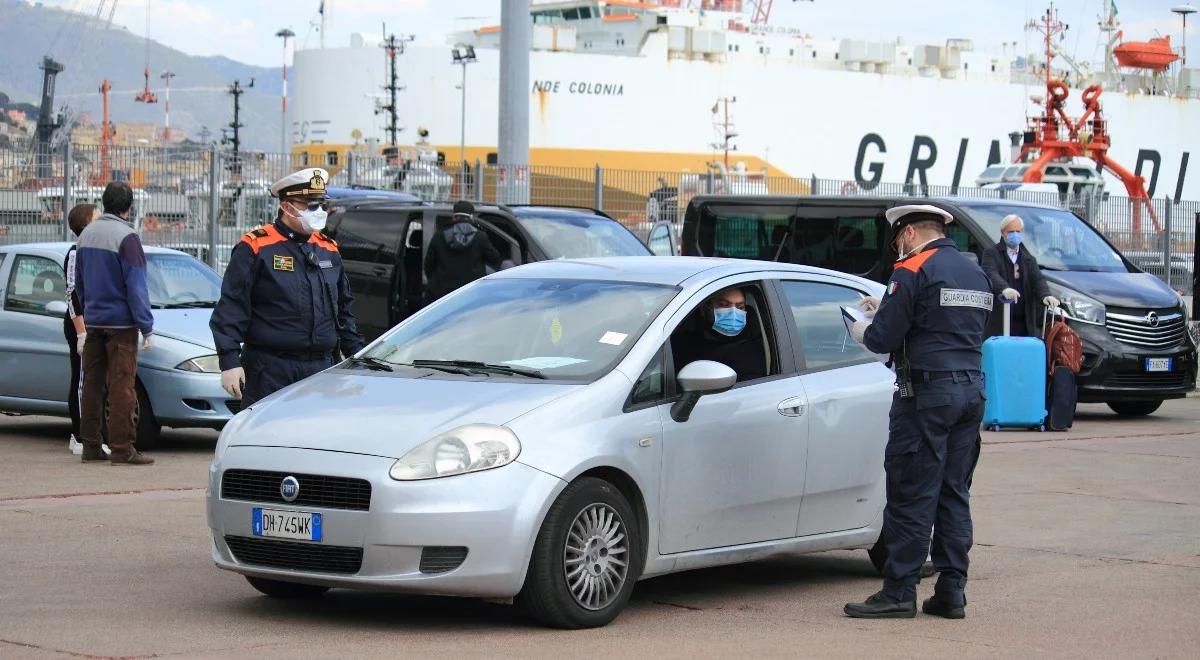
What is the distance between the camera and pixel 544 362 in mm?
6828

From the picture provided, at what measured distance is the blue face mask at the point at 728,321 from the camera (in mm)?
7238

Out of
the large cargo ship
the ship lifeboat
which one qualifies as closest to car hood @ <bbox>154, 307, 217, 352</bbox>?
the large cargo ship

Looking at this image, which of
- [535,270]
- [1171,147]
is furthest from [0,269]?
[1171,147]

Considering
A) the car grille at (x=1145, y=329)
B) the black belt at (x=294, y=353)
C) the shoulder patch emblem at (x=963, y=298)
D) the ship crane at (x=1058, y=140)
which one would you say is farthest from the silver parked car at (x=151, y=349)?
the ship crane at (x=1058, y=140)

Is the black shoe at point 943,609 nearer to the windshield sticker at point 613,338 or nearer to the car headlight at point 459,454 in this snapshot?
the windshield sticker at point 613,338

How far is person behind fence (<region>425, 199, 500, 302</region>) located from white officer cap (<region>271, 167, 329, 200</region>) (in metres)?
5.65

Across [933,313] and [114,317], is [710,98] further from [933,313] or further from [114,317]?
[933,313]

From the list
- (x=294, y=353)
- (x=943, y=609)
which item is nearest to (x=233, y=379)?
(x=294, y=353)

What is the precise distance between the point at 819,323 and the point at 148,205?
15357 mm

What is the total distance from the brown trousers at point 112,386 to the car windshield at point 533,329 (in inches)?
177

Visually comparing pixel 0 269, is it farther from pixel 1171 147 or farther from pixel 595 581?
pixel 1171 147

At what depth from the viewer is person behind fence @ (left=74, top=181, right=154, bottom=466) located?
1130cm

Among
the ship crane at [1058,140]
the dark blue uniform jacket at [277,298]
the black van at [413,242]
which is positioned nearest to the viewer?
the dark blue uniform jacket at [277,298]

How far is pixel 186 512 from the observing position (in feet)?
31.1
